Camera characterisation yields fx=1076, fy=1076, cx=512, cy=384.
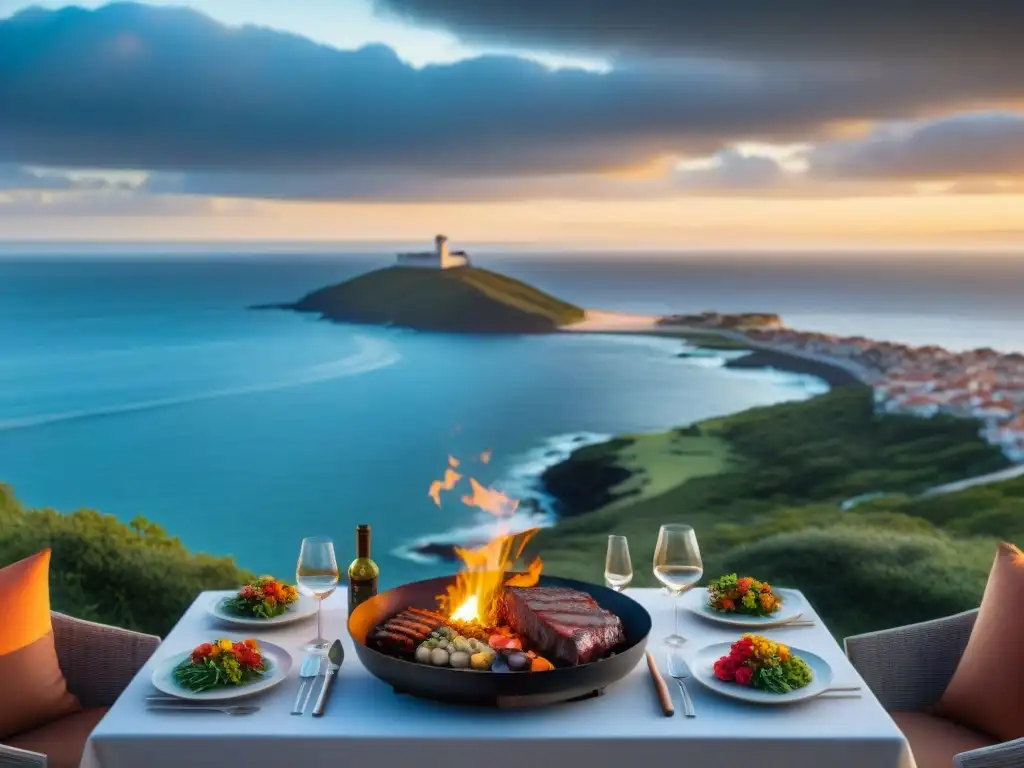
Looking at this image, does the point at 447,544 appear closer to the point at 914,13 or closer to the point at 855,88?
the point at 855,88

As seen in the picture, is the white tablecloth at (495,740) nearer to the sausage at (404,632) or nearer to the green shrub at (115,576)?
the sausage at (404,632)

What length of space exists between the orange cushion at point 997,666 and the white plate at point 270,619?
63.5 inches

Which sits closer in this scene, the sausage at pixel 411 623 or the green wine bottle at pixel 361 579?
the sausage at pixel 411 623

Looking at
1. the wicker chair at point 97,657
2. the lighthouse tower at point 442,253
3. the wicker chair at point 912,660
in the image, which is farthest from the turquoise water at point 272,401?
the wicker chair at point 912,660

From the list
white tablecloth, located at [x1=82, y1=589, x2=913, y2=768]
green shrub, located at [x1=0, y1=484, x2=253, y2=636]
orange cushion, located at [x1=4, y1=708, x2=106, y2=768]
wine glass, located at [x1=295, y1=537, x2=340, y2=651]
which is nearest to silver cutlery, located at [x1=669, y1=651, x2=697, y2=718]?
white tablecloth, located at [x1=82, y1=589, x2=913, y2=768]

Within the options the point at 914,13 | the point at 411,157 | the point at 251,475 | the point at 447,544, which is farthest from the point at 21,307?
the point at 914,13

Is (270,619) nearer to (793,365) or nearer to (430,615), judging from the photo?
(430,615)

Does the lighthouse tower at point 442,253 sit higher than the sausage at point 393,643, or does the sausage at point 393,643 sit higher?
the lighthouse tower at point 442,253

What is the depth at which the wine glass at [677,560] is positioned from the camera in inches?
96.3

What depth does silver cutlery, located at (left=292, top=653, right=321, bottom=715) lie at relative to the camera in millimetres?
2094

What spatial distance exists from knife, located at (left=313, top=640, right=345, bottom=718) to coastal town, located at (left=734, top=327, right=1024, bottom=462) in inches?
198

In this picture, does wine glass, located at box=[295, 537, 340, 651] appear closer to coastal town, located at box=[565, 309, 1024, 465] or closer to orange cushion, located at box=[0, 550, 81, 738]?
orange cushion, located at box=[0, 550, 81, 738]

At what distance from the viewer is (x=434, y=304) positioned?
7.10m

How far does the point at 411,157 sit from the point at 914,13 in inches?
119
